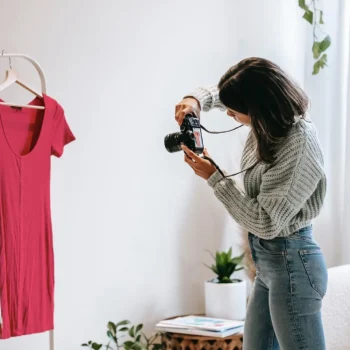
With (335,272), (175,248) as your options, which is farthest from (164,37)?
(335,272)

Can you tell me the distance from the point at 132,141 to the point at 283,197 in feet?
3.64

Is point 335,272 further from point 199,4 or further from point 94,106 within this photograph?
point 199,4

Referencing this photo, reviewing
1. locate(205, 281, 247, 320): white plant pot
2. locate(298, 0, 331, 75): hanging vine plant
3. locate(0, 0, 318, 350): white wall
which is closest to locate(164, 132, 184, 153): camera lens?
locate(0, 0, 318, 350): white wall

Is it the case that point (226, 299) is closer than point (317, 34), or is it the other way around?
point (226, 299)

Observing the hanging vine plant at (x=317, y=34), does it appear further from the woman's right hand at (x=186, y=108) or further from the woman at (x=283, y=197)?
the woman at (x=283, y=197)

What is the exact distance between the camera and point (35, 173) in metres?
1.93

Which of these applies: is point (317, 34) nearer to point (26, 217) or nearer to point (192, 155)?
point (192, 155)

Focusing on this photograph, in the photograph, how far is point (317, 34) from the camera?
117 inches

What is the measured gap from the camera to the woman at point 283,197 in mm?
1578

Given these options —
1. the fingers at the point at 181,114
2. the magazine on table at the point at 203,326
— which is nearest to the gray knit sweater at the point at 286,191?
the fingers at the point at 181,114

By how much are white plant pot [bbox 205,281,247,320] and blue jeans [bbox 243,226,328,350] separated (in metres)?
Answer: 0.90

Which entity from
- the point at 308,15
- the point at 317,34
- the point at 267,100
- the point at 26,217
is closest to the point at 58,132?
the point at 26,217

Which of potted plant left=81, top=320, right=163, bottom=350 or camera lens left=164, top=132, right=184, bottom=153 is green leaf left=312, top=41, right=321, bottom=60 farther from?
potted plant left=81, top=320, right=163, bottom=350

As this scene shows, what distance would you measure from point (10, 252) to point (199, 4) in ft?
4.71
